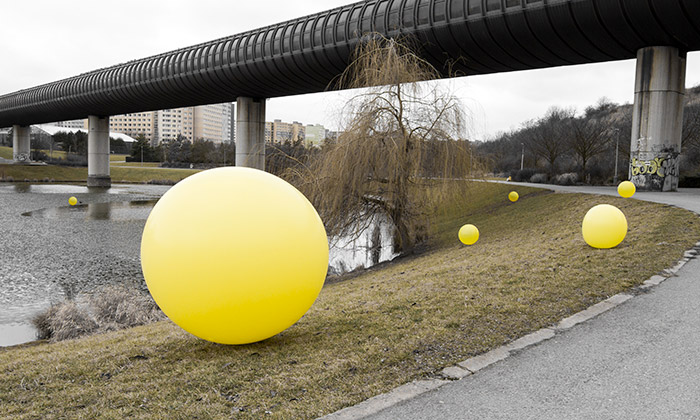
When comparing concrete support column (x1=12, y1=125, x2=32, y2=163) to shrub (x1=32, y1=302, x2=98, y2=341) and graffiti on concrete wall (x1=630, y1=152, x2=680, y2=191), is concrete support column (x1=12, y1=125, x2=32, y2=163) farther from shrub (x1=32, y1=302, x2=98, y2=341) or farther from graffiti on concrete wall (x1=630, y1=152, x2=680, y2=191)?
graffiti on concrete wall (x1=630, y1=152, x2=680, y2=191)

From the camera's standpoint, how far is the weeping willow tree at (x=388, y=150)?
14.3 metres

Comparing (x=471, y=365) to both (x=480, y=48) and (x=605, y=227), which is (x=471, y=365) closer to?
(x=605, y=227)

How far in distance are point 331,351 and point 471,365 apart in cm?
149

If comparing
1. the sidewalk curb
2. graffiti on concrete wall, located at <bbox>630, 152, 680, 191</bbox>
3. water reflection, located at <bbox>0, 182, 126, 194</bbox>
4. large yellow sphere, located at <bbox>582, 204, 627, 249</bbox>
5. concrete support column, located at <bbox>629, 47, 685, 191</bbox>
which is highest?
concrete support column, located at <bbox>629, 47, 685, 191</bbox>

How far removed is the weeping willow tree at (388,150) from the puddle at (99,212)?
1901 cm

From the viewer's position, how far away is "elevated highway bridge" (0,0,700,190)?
1950cm

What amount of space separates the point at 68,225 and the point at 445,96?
73.1ft

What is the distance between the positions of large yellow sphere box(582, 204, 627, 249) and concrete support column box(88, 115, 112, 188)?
62.3 m

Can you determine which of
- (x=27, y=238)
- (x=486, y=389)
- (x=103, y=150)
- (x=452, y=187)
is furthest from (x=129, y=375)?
(x=103, y=150)

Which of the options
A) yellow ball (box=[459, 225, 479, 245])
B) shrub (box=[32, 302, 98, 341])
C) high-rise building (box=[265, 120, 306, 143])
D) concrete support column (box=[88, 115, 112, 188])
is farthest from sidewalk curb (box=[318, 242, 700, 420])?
concrete support column (box=[88, 115, 112, 188])

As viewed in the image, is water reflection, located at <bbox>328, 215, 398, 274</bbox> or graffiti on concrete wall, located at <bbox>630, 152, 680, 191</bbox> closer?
water reflection, located at <bbox>328, 215, 398, 274</bbox>

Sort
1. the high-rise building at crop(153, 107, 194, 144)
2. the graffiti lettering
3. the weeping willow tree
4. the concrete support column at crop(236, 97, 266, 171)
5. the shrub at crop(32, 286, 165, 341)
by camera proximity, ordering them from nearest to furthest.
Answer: the shrub at crop(32, 286, 165, 341) < the weeping willow tree < the graffiti lettering < the concrete support column at crop(236, 97, 266, 171) < the high-rise building at crop(153, 107, 194, 144)

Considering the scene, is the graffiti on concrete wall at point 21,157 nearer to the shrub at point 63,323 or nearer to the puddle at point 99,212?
the puddle at point 99,212

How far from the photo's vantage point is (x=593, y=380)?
14.1ft
